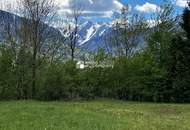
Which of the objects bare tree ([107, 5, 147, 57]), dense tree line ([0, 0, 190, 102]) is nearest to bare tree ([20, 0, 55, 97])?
dense tree line ([0, 0, 190, 102])

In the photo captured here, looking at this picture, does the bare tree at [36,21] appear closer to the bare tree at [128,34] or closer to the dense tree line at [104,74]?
the dense tree line at [104,74]

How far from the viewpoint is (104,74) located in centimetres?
5597

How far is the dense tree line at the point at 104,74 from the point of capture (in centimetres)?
5022

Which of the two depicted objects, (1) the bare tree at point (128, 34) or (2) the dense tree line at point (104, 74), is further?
(1) the bare tree at point (128, 34)

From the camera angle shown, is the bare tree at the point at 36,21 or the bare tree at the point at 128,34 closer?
the bare tree at the point at 36,21

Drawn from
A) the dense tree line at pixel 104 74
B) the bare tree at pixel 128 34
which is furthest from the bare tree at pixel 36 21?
the bare tree at pixel 128 34

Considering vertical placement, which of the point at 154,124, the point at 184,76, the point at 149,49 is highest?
the point at 149,49

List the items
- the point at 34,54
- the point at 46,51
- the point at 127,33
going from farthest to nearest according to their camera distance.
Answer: the point at 127,33 < the point at 46,51 < the point at 34,54

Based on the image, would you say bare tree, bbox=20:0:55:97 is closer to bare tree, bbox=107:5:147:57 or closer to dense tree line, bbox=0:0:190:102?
dense tree line, bbox=0:0:190:102

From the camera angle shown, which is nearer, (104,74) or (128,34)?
(104,74)

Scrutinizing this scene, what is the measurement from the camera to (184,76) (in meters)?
55.5

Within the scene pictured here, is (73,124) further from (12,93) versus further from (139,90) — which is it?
(139,90)

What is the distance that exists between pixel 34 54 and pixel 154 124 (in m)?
33.4

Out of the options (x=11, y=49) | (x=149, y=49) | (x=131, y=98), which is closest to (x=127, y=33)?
(x=149, y=49)
